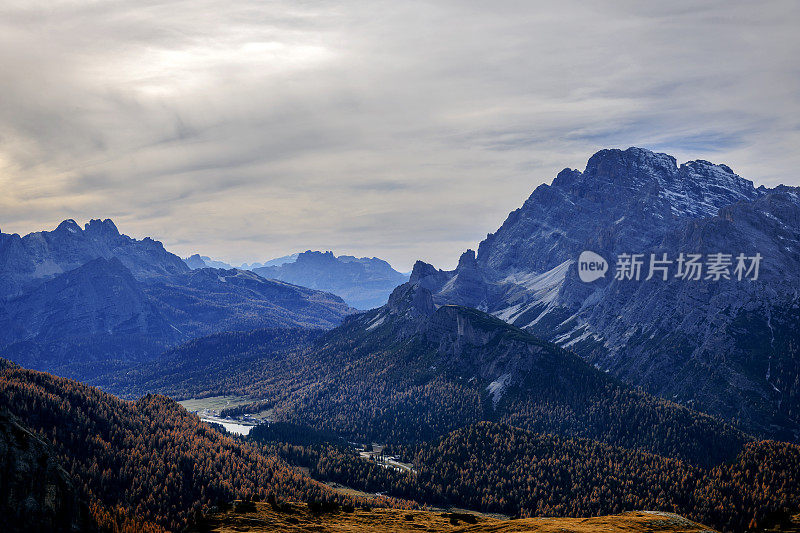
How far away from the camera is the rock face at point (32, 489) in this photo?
138125 millimetres

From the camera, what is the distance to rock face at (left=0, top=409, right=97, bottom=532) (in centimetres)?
13812

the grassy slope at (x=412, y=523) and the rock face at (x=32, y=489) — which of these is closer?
the grassy slope at (x=412, y=523)

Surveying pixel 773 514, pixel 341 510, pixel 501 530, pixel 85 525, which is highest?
pixel 773 514

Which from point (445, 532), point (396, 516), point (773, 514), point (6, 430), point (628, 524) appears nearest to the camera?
point (773, 514)

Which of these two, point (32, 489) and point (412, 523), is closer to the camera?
point (412, 523)

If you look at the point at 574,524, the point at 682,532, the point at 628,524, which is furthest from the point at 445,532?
the point at 682,532

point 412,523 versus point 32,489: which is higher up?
point 412,523

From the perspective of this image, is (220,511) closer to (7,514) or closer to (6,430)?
(7,514)

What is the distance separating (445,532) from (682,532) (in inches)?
1642

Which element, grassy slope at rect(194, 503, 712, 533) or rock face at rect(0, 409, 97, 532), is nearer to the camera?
grassy slope at rect(194, 503, 712, 533)

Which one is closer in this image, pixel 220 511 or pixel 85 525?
pixel 220 511

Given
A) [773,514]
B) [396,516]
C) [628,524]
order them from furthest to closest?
[396,516] < [628,524] < [773,514]

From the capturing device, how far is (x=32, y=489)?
14225 centimetres

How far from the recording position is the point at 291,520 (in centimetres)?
12044
